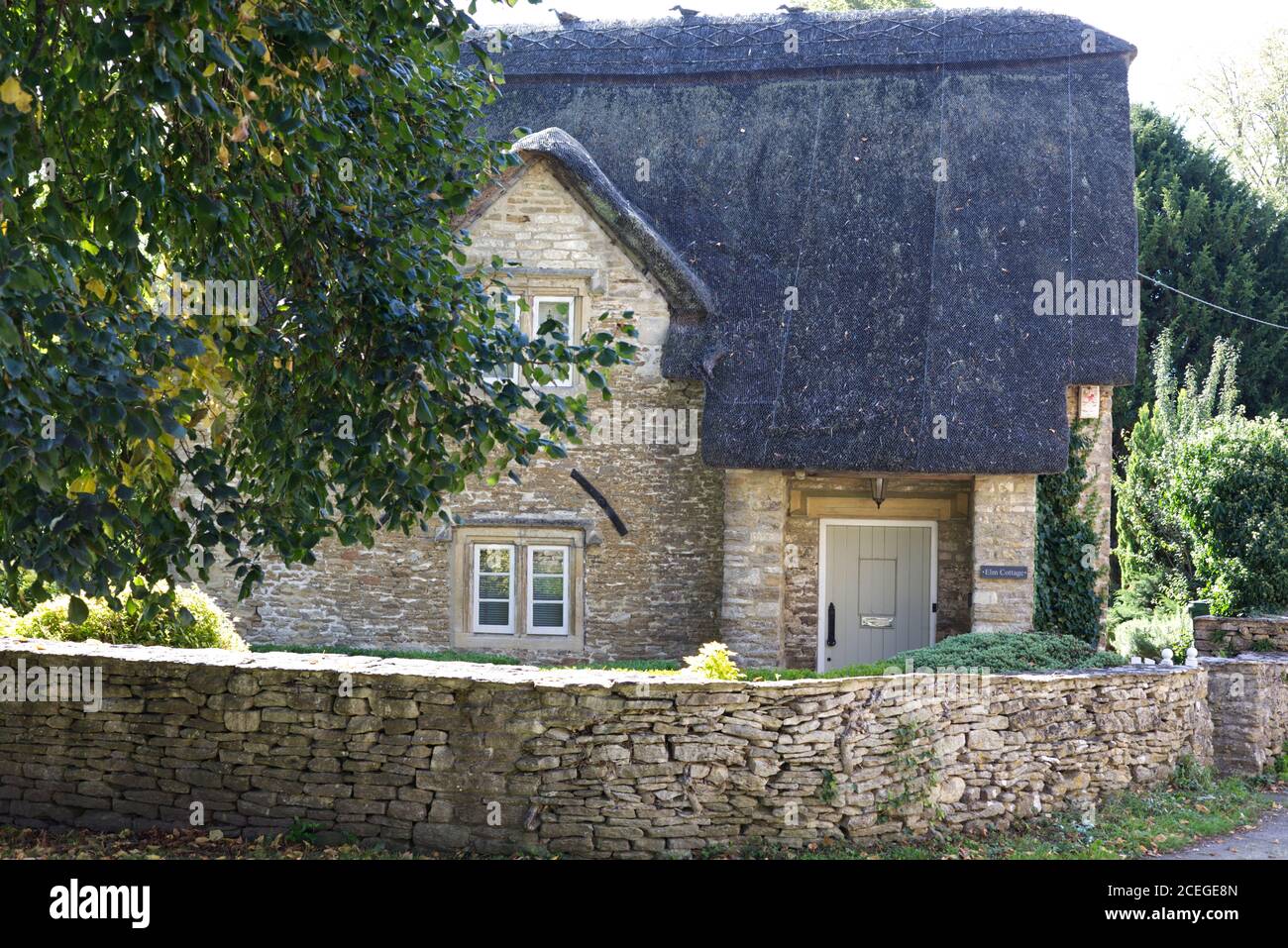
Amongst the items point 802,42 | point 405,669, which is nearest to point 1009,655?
point 405,669

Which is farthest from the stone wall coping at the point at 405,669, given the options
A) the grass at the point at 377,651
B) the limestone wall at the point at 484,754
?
the grass at the point at 377,651

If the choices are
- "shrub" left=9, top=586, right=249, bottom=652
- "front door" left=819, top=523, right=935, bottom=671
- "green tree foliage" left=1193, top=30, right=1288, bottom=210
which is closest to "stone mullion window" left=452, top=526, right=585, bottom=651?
Answer: "front door" left=819, top=523, right=935, bottom=671

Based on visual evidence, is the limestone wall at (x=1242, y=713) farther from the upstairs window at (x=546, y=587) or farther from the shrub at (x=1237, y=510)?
the upstairs window at (x=546, y=587)

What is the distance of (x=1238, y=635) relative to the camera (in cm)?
1324

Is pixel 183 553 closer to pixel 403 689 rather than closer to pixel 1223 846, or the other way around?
pixel 403 689

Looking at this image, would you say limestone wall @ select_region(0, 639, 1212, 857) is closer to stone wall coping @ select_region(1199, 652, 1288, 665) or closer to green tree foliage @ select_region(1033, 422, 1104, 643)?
stone wall coping @ select_region(1199, 652, 1288, 665)

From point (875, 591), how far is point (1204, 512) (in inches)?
169

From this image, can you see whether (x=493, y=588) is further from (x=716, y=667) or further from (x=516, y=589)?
(x=716, y=667)

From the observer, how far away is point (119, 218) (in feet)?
19.1

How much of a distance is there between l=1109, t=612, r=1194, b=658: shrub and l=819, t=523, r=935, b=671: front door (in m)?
2.34

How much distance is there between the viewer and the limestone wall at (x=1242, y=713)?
38.1ft

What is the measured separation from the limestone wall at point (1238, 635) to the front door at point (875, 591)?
280 cm

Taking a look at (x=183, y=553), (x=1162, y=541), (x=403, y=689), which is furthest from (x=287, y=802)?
(x=1162, y=541)

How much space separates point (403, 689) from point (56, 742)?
7.99 feet
